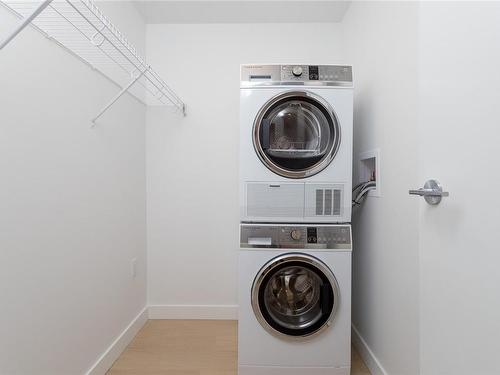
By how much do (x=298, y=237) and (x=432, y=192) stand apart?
2.64ft

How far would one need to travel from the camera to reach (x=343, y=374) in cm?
153

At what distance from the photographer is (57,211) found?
48.3 inches

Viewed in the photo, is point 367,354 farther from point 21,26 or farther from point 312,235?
point 21,26

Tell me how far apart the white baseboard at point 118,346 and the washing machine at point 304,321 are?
86cm

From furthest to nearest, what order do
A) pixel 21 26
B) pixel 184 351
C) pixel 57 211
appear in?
1. pixel 184 351
2. pixel 57 211
3. pixel 21 26

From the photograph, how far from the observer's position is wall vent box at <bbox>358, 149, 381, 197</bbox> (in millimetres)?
1550

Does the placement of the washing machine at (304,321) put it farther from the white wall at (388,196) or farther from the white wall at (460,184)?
the white wall at (460,184)

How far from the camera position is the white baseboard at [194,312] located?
2260 millimetres

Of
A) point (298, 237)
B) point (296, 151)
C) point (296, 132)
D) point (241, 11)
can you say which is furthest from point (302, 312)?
point (241, 11)

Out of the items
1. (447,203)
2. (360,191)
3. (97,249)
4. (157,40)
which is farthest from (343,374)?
(157,40)

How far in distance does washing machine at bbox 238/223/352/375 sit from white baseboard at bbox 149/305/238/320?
0.73m

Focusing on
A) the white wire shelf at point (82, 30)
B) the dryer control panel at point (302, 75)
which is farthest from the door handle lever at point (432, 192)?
the white wire shelf at point (82, 30)

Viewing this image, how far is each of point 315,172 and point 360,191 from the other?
416 millimetres

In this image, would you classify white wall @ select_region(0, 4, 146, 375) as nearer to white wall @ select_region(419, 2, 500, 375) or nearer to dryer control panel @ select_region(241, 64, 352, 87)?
dryer control panel @ select_region(241, 64, 352, 87)
